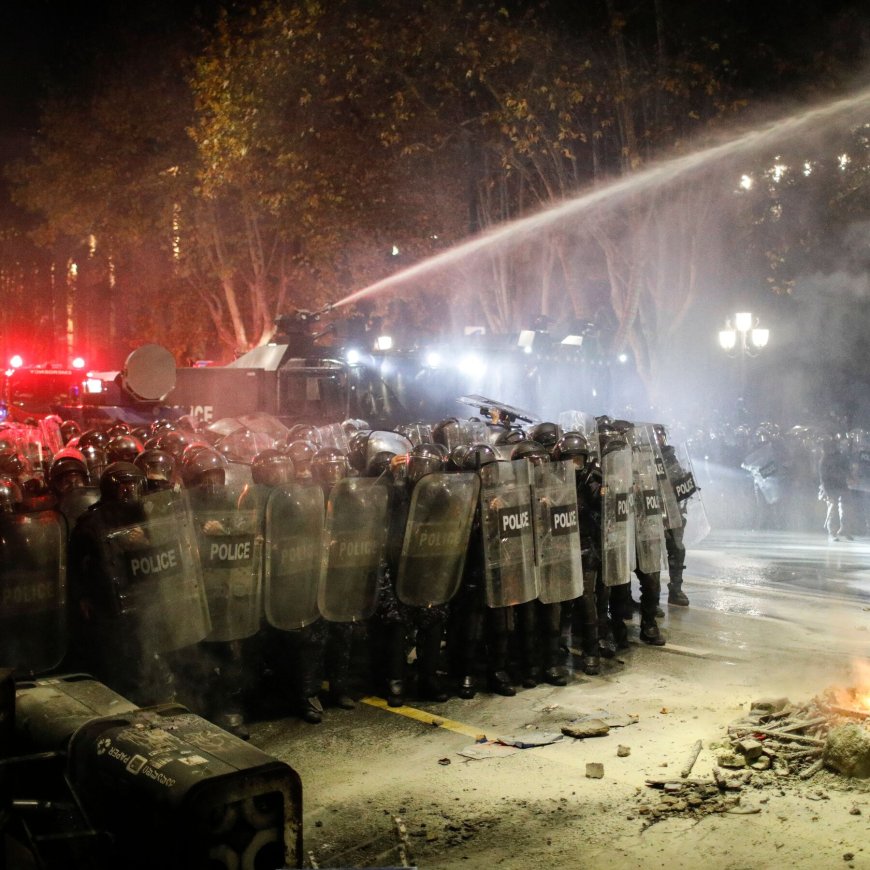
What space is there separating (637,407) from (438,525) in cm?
2059

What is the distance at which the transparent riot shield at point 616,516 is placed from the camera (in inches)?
Result: 305

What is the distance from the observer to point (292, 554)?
632cm

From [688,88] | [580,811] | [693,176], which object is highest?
[688,88]

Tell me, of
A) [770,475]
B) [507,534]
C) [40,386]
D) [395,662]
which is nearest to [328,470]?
[507,534]

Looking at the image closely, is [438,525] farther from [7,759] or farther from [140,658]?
[7,759]

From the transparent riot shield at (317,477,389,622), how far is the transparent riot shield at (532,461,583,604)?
4.07 ft

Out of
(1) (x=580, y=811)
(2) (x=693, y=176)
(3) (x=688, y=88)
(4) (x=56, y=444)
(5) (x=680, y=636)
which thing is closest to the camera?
(1) (x=580, y=811)

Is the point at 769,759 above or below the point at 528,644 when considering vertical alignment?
below

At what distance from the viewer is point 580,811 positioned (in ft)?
16.2

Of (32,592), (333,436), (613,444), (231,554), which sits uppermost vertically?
(333,436)

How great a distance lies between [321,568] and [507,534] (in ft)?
4.66

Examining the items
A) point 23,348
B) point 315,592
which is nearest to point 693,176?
point 315,592

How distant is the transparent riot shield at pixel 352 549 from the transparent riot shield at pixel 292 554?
12cm

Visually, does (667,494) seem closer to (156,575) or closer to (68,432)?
(156,575)
